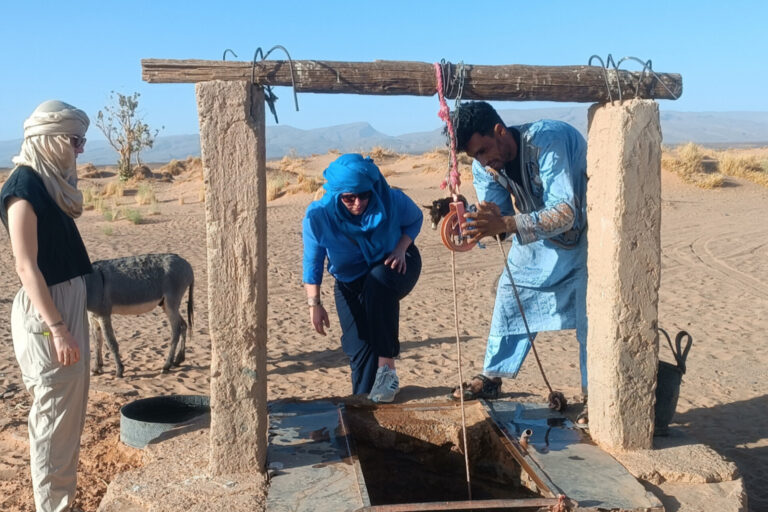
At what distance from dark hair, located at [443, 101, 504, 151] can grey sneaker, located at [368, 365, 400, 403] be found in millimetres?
1574

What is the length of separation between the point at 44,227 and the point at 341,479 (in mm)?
1810

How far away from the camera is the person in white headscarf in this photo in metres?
3.35

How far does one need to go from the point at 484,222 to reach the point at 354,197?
1.03 meters

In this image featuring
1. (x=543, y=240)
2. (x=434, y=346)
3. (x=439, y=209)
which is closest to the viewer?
(x=439, y=209)

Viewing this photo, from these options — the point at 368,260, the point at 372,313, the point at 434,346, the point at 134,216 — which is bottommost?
the point at 434,346

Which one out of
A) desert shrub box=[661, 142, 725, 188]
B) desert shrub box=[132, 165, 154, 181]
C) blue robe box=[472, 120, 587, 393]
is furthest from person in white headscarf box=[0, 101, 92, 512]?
desert shrub box=[132, 165, 154, 181]

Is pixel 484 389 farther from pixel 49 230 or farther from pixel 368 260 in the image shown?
pixel 49 230

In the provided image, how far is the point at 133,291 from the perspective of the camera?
6945 millimetres

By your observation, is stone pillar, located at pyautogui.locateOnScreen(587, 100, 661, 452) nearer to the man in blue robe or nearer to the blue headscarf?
the man in blue robe

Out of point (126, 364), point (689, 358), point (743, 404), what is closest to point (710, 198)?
point (689, 358)

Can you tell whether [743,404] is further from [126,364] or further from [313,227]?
[126,364]

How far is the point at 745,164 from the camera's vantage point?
23.2 metres

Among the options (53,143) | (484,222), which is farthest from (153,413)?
(484,222)

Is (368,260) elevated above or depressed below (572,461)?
above
